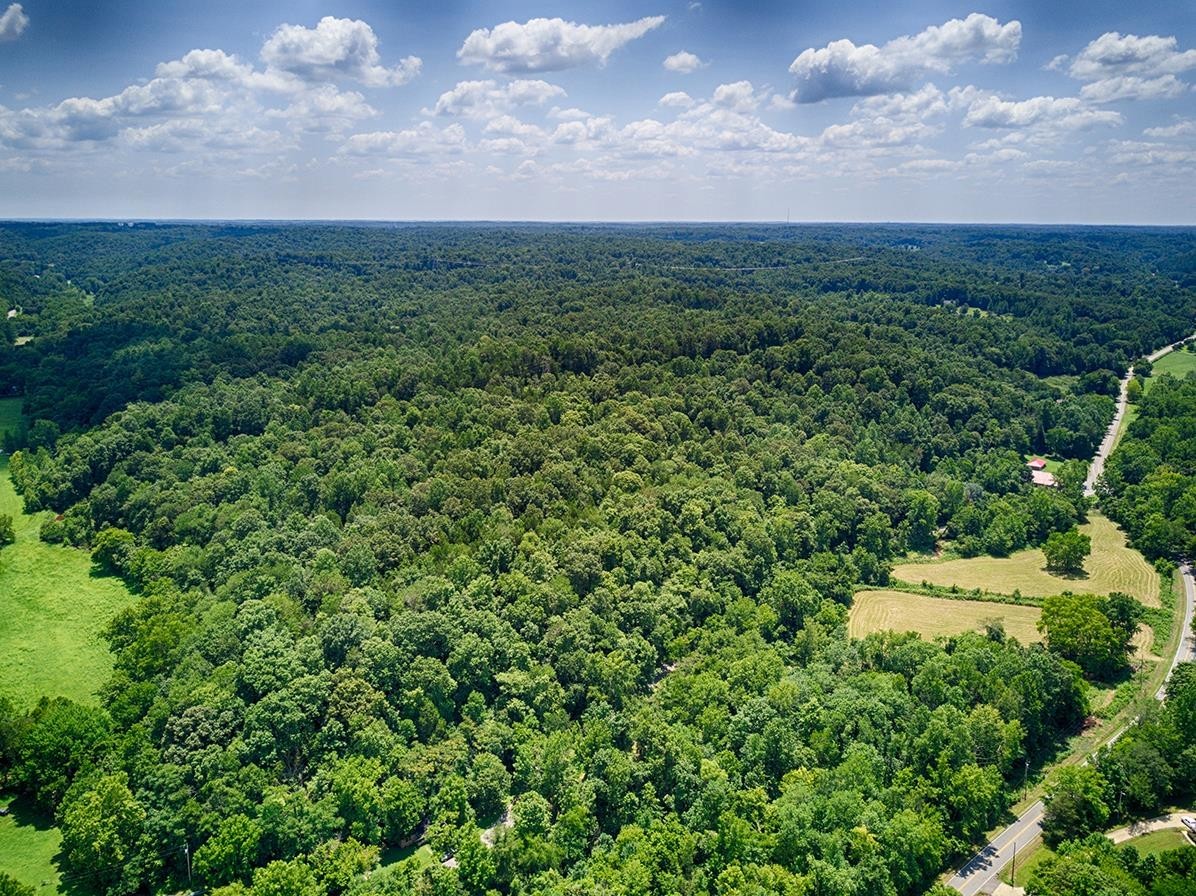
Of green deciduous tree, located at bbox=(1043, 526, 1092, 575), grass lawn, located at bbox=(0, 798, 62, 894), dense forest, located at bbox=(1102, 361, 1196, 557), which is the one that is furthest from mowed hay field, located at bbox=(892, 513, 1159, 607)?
grass lawn, located at bbox=(0, 798, 62, 894)

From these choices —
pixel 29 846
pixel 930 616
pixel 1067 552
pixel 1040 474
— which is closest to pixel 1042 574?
pixel 1067 552

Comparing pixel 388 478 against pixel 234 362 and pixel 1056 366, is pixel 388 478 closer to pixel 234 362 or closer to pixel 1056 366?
pixel 234 362

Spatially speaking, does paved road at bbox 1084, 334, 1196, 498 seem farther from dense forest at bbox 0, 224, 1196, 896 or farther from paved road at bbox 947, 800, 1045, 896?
paved road at bbox 947, 800, 1045, 896

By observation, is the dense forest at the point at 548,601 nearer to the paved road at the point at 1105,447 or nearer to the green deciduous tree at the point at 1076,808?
the green deciduous tree at the point at 1076,808

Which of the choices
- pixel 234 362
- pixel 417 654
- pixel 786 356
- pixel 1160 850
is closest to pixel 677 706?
pixel 417 654

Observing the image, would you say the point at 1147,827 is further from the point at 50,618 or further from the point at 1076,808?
the point at 50,618

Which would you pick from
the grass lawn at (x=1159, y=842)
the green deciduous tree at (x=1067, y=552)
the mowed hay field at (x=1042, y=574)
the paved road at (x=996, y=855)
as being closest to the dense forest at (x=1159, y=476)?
the mowed hay field at (x=1042, y=574)
